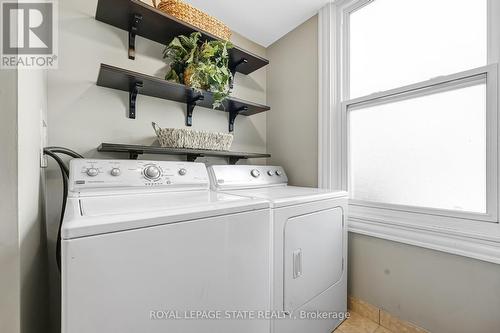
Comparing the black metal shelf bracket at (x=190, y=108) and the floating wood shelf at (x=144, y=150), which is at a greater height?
the black metal shelf bracket at (x=190, y=108)

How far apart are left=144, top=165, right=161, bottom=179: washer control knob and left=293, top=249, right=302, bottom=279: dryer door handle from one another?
2.65 feet

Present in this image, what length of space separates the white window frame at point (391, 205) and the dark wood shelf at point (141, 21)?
35.7 inches

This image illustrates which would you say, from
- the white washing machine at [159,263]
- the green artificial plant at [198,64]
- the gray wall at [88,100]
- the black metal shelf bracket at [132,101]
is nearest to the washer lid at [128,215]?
the white washing machine at [159,263]

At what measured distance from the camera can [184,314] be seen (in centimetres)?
72

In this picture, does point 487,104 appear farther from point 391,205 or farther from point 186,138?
point 186,138

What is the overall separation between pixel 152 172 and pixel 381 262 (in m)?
1.47

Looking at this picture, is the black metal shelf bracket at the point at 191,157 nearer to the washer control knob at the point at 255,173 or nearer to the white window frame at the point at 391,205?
the washer control knob at the point at 255,173

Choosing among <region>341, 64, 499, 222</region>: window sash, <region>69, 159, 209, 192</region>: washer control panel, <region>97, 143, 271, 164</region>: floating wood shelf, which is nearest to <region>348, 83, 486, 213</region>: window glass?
<region>341, 64, 499, 222</region>: window sash

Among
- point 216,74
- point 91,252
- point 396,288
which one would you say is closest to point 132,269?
point 91,252

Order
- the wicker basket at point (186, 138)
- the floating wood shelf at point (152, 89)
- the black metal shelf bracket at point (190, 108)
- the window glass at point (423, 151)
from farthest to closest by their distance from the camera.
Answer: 1. the black metal shelf bracket at point (190, 108)
2. the wicker basket at point (186, 138)
3. the floating wood shelf at point (152, 89)
4. the window glass at point (423, 151)

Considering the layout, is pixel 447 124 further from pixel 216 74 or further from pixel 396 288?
pixel 216 74

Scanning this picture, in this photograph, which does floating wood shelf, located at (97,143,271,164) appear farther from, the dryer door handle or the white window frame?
the dryer door handle

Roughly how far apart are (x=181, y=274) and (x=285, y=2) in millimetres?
1876

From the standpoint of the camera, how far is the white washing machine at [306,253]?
1001mm
